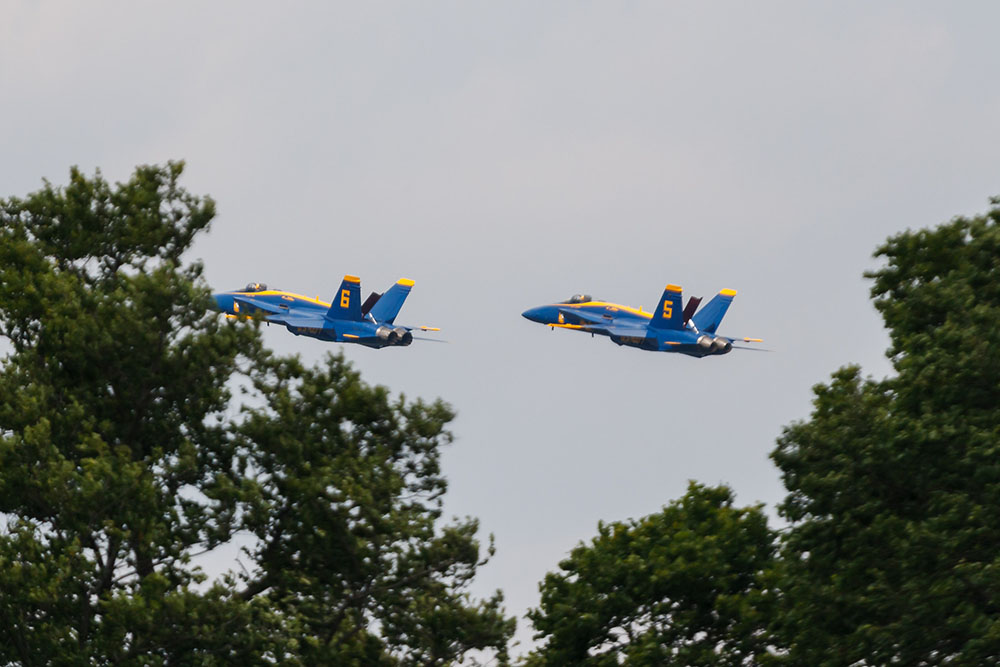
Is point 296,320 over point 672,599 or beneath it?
over

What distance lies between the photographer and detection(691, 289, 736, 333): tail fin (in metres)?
115

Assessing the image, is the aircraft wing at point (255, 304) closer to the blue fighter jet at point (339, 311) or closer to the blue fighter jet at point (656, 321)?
the blue fighter jet at point (339, 311)

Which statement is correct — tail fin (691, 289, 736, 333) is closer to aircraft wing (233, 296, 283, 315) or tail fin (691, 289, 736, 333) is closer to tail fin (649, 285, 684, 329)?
tail fin (649, 285, 684, 329)

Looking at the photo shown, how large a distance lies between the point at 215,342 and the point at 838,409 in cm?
1690

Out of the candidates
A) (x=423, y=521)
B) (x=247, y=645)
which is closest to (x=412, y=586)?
Result: (x=423, y=521)

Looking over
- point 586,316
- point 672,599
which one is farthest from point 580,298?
point 672,599

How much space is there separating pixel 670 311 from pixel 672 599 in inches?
2239

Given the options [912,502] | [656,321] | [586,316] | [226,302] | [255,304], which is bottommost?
[912,502]

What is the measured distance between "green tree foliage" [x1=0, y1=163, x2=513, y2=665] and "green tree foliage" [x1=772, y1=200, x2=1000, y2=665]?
9548mm

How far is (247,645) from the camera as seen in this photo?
1730 inches

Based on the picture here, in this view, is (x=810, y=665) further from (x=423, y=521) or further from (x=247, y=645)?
(x=247, y=645)

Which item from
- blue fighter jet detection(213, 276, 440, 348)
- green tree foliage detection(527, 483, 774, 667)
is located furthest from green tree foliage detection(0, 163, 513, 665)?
blue fighter jet detection(213, 276, 440, 348)

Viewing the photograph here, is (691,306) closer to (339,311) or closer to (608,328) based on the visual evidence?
(608,328)

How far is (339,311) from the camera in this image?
353 feet
